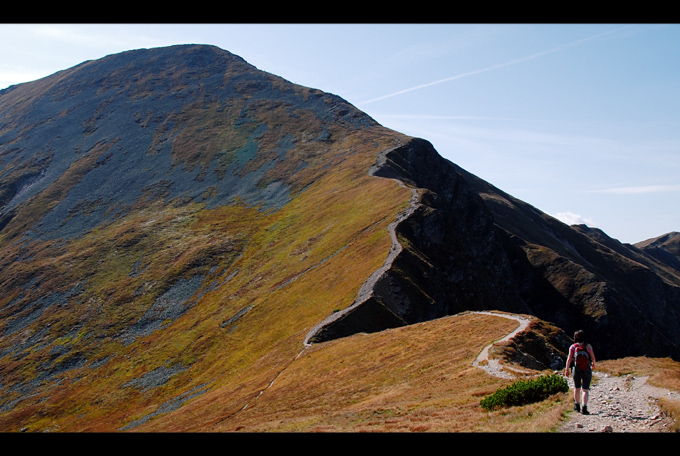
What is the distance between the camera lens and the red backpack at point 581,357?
756 inches

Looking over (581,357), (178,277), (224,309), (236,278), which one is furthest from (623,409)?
(178,277)

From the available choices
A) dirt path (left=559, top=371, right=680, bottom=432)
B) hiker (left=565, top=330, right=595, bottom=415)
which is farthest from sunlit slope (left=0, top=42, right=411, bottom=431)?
hiker (left=565, top=330, right=595, bottom=415)

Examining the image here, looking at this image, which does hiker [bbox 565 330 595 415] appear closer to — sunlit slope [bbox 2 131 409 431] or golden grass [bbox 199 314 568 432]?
golden grass [bbox 199 314 568 432]

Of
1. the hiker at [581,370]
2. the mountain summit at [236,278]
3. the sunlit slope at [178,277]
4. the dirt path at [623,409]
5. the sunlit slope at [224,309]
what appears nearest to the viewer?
the dirt path at [623,409]

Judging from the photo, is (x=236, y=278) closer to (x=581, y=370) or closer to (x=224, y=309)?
(x=224, y=309)

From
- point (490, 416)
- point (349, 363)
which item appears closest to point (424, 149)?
point (349, 363)

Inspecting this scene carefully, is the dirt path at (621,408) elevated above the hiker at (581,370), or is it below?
below

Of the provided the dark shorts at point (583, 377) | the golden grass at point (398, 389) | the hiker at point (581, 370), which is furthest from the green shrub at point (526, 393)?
the dark shorts at point (583, 377)

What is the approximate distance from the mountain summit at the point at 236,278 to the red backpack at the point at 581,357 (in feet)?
121

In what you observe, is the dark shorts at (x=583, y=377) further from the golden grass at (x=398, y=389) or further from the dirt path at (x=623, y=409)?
the golden grass at (x=398, y=389)

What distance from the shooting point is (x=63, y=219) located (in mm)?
179625

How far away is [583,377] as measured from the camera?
62.5 ft
